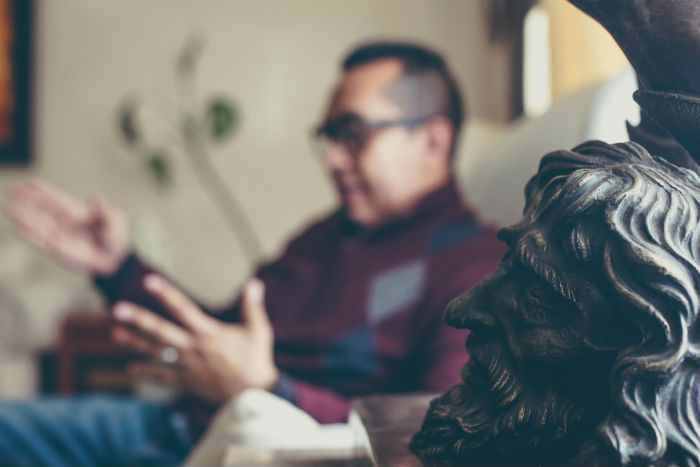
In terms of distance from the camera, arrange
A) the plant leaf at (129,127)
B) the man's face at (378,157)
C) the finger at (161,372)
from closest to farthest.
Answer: the finger at (161,372) → the man's face at (378,157) → the plant leaf at (129,127)

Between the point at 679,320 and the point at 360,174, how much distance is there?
110 centimetres

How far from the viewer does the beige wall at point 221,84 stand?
3295 mm

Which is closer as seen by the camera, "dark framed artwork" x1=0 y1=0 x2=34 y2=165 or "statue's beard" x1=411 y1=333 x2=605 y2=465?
"statue's beard" x1=411 y1=333 x2=605 y2=465

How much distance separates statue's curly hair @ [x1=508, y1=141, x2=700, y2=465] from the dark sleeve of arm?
122 cm

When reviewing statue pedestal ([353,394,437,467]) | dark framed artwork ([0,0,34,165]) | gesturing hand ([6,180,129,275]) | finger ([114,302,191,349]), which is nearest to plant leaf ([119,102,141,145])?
dark framed artwork ([0,0,34,165])

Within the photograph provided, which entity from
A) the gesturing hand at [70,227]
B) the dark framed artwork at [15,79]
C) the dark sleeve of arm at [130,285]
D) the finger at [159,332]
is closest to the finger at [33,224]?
the gesturing hand at [70,227]

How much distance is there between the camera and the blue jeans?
118 centimetres

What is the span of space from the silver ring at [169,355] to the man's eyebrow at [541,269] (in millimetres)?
806

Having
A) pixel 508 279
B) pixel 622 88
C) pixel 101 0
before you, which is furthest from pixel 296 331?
pixel 101 0

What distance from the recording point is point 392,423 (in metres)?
0.49

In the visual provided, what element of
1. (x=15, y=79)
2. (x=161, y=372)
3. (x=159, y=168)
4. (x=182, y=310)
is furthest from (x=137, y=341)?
(x=15, y=79)

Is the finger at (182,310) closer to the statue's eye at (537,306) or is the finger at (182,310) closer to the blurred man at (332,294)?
the blurred man at (332,294)

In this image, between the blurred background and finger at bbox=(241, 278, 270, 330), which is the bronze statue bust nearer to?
finger at bbox=(241, 278, 270, 330)

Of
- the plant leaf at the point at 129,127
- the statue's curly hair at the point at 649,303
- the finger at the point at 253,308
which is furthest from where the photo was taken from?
the plant leaf at the point at 129,127
